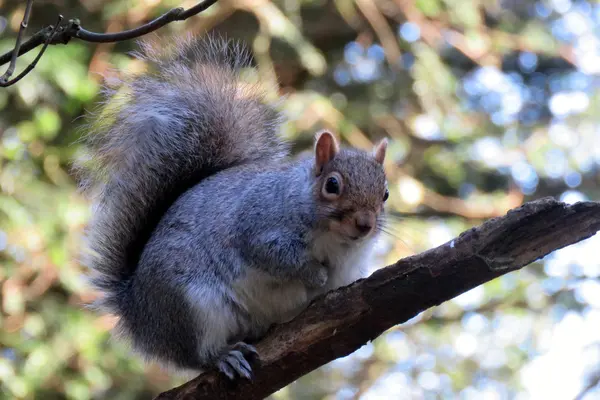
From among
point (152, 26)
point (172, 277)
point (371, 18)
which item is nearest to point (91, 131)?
point (172, 277)

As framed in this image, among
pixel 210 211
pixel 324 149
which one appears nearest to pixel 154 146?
pixel 210 211

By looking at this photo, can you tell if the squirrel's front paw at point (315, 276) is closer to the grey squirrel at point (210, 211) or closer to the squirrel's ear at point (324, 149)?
the grey squirrel at point (210, 211)

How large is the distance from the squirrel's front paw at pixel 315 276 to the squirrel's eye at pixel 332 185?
7.6 inches

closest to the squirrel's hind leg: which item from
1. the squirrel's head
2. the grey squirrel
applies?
the grey squirrel

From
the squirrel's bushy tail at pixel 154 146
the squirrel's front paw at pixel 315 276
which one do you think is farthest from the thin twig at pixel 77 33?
the squirrel's bushy tail at pixel 154 146

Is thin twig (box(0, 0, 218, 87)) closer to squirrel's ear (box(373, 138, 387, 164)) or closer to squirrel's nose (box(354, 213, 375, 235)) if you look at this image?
squirrel's nose (box(354, 213, 375, 235))

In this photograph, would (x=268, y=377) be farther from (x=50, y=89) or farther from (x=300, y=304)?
(x=50, y=89)

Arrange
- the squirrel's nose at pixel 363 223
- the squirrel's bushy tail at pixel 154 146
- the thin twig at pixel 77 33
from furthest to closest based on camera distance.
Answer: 1. the squirrel's bushy tail at pixel 154 146
2. the squirrel's nose at pixel 363 223
3. the thin twig at pixel 77 33

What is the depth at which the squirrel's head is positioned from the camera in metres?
1.81

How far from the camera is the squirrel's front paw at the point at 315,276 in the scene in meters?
1.91

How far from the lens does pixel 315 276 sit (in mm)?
1906

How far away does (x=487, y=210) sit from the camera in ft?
13.1

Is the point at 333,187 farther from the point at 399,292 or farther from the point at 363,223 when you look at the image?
the point at 399,292

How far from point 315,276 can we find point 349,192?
0.23 metres
